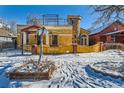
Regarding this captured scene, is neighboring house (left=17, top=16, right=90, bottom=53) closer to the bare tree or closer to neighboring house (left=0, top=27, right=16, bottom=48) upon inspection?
neighboring house (left=0, top=27, right=16, bottom=48)

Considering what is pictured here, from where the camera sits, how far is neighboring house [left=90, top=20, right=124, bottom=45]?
559 centimetres

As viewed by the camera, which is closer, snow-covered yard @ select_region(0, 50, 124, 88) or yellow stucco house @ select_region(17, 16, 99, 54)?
snow-covered yard @ select_region(0, 50, 124, 88)

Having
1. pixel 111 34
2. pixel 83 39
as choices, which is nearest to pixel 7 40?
pixel 83 39

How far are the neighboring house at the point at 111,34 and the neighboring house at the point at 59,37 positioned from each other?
21 cm

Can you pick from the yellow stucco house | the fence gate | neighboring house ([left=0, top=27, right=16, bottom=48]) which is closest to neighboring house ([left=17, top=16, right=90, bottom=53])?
the yellow stucco house

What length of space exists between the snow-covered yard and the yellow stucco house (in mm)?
172

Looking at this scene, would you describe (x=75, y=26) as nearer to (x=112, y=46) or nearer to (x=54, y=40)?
(x=54, y=40)

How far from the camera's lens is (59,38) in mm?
6125

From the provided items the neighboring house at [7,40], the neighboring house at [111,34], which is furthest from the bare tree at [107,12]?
the neighboring house at [7,40]

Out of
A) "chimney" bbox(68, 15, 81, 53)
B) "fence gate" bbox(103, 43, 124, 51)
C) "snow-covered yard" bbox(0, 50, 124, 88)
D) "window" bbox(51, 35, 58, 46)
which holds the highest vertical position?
"chimney" bbox(68, 15, 81, 53)

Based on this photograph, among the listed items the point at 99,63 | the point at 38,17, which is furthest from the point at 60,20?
the point at 99,63

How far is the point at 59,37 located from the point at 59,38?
0.03m
